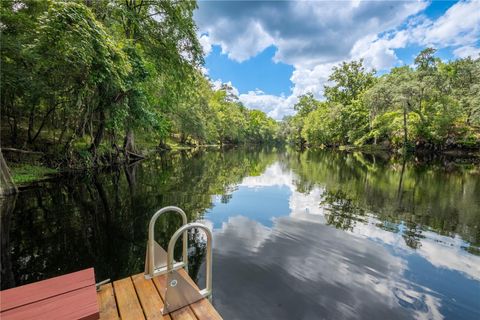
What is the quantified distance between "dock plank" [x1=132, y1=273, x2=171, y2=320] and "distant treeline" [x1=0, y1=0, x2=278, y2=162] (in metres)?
8.73

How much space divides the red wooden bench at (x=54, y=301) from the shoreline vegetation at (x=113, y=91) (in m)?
8.70

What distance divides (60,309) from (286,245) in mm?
4672

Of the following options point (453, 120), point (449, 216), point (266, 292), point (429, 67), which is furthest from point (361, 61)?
point (266, 292)

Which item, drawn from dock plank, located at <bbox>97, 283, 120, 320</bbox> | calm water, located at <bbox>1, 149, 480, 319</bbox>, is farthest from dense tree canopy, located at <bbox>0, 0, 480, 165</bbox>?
dock plank, located at <bbox>97, 283, 120, 320</bbox>

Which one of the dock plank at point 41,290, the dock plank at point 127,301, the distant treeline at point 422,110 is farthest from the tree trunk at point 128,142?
the distant treeline at point 422,110

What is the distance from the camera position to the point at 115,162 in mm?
18672

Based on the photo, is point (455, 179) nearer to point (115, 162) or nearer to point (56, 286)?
point (56, 286)

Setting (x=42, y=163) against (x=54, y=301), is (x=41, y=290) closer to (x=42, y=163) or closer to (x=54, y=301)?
(x=54, y=301)

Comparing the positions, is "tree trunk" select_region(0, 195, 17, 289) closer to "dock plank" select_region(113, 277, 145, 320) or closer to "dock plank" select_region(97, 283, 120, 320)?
"dock plank" select_region(97, 283, 120, 320)

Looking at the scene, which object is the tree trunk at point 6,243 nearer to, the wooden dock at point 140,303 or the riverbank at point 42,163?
the wooden dock at point 140,303

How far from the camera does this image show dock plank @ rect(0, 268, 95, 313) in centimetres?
199

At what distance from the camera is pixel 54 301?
2.00 meters

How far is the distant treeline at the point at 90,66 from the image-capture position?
873 centimetres

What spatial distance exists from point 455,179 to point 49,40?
867 inches
